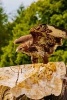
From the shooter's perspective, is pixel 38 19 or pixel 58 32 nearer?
pixel 58 32

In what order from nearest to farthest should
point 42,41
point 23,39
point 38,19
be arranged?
point 42,41
point 23,39
point 38,19

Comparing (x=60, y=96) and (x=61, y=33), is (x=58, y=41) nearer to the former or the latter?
(x=61, y=33)

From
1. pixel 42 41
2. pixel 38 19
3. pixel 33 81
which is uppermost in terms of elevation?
pixel 38 19

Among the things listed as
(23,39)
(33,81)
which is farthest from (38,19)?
(33,81)

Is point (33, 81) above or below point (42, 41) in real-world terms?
below

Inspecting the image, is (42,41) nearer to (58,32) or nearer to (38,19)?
(58,32)

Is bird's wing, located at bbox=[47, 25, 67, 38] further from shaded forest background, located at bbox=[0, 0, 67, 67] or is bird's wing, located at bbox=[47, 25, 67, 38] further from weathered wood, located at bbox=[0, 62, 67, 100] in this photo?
shaded forest background, located at bbox=[0, 0, 67, 67]

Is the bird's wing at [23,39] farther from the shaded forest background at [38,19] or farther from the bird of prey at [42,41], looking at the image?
the shaded forest background at [38,19]
